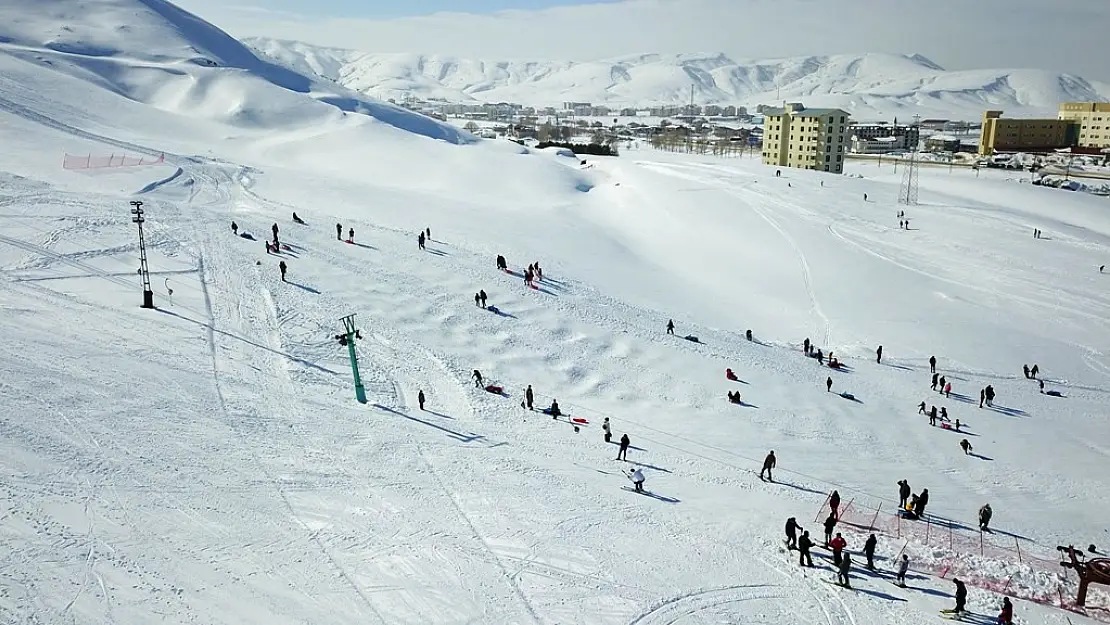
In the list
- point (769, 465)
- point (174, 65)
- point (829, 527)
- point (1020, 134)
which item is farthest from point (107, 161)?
point (1020, 134)

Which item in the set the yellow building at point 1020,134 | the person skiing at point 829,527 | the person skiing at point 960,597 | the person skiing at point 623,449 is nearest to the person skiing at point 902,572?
the person skiing at point 960,597

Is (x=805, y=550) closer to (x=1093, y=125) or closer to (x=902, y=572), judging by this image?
(x=902, y=572)

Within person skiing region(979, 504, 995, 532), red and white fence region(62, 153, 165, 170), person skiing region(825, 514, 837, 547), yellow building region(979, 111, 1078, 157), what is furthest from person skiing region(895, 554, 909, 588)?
yellow building region(979, 111, 1078, 157)

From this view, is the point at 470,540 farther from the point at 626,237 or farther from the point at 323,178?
the point at 323,178

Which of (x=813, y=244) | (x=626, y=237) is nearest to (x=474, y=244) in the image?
(x=626, y=237)

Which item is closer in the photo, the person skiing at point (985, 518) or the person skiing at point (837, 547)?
the person skiing at point (837, 547)

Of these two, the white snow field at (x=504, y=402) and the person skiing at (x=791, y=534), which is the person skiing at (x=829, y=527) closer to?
the person skiing at (x=791, y=534)
